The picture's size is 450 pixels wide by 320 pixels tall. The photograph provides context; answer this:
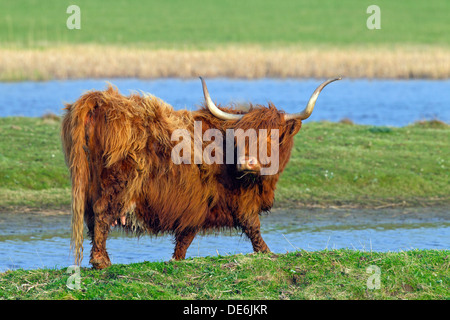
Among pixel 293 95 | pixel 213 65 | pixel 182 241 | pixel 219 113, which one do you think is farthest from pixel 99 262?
pixel 213 65

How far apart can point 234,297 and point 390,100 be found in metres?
20.3

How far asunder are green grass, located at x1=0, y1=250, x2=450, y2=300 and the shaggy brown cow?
0.46 metres

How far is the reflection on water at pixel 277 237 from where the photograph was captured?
766 cm

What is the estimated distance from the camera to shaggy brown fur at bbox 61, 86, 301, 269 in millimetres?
5883

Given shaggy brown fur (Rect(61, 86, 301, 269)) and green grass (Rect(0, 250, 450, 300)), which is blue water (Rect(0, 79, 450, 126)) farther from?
green grass (Rect(0, 250, 450, 300))

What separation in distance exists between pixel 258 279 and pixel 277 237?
3.11 m

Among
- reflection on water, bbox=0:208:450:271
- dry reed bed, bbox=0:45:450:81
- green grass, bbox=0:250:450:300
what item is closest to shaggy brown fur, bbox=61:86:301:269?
green grass, bbox=0:250:450:300

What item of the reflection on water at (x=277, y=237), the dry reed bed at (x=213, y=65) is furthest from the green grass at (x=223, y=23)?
the reflection on water at (x=277, y=237)

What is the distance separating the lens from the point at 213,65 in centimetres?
3272

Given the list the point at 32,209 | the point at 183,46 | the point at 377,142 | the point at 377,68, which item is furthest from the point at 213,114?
the point at 183,46

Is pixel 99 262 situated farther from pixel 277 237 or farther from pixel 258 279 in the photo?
pixel 277 237

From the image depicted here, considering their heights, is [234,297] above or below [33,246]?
above

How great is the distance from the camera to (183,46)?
4128 centimetres
